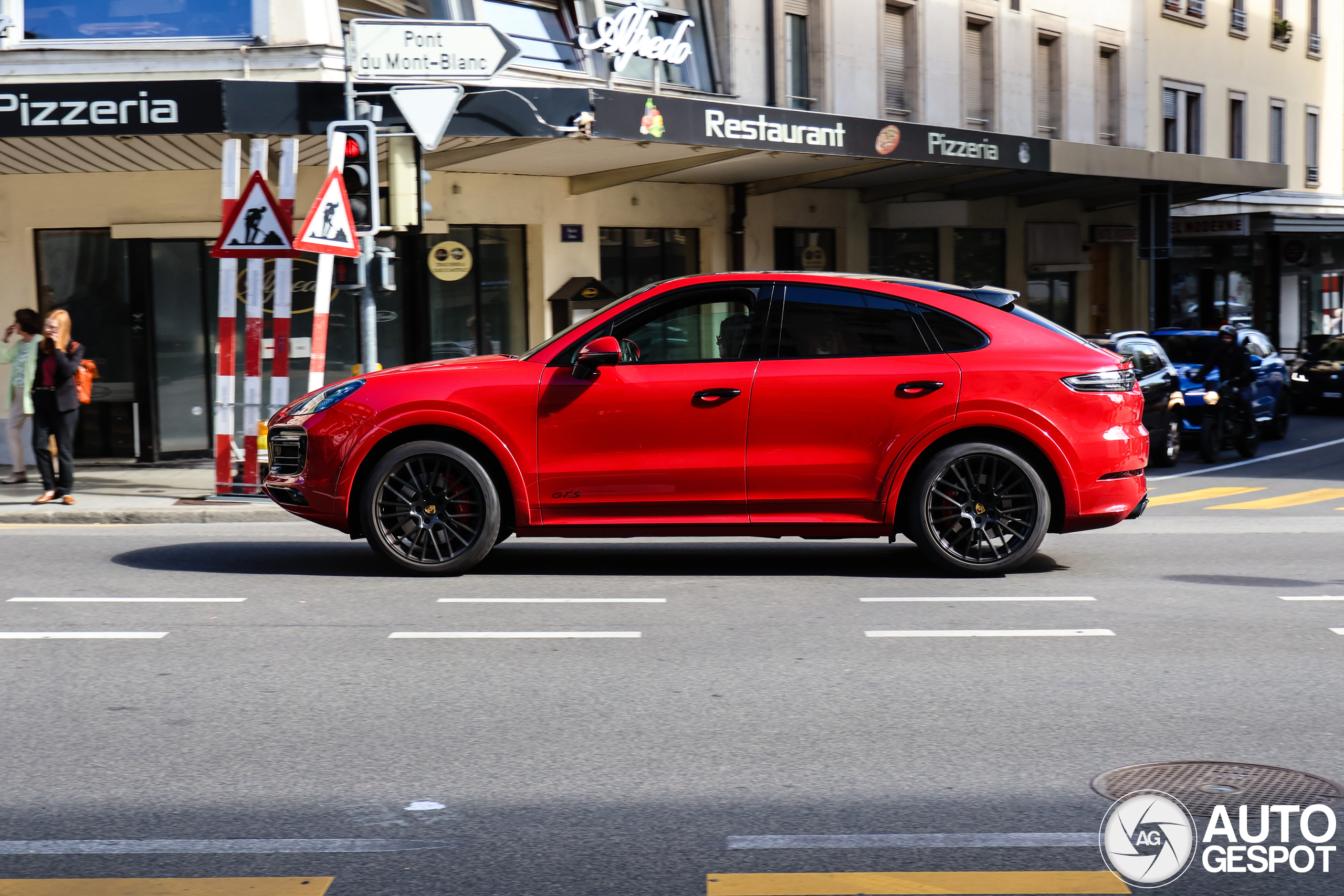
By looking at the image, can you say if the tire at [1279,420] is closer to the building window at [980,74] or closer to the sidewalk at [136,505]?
the building window at [980,74]

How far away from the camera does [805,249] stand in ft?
77.2

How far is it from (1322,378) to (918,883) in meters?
23.4

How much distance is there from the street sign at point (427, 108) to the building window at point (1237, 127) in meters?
26.4

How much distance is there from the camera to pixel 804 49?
22828 millimetres

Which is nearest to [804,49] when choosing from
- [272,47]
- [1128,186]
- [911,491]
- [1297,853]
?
[1128,186]

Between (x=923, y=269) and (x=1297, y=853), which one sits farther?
(x=923, y=269)

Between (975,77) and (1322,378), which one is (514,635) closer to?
(1322,378)

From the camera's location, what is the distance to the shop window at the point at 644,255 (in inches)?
807

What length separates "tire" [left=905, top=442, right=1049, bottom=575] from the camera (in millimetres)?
8398

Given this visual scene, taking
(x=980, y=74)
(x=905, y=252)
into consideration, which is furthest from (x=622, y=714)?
(x=980, y=74)

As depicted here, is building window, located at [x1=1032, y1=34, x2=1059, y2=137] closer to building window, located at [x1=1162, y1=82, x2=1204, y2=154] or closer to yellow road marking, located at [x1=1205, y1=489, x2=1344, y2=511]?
building window, located at [x1=1162, y1=82, x2=1204, y2=154]

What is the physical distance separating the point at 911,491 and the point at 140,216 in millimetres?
11478

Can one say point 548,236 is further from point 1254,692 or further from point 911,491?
point 1254,692

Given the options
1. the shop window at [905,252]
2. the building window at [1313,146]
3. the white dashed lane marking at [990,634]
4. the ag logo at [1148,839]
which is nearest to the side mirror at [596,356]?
the white dashed lane marking at [990,634]
